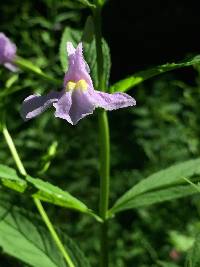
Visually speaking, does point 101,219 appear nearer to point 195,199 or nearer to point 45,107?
point 45,107

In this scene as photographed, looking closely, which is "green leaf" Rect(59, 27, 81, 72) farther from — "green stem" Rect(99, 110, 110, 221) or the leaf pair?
the leaf pair

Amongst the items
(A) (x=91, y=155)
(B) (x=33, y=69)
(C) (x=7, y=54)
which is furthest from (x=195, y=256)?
(A) (x=91, y=155)

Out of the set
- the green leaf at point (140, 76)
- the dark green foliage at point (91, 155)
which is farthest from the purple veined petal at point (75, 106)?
the dark green foliage at point (91, 155)

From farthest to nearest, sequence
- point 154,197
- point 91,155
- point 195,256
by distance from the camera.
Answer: point 91,155
point 154,197
point 195,256

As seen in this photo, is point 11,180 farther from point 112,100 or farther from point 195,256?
point 195,256

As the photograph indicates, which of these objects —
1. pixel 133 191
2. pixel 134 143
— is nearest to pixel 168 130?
pixel 134 143

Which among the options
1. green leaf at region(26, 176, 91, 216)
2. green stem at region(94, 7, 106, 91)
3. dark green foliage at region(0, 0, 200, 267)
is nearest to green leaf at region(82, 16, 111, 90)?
green stem at region(94, 7, 106, 91)

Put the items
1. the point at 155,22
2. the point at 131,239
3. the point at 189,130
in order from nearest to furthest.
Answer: the point at 189,130 → the point at 131,239 → the point at 155,22
